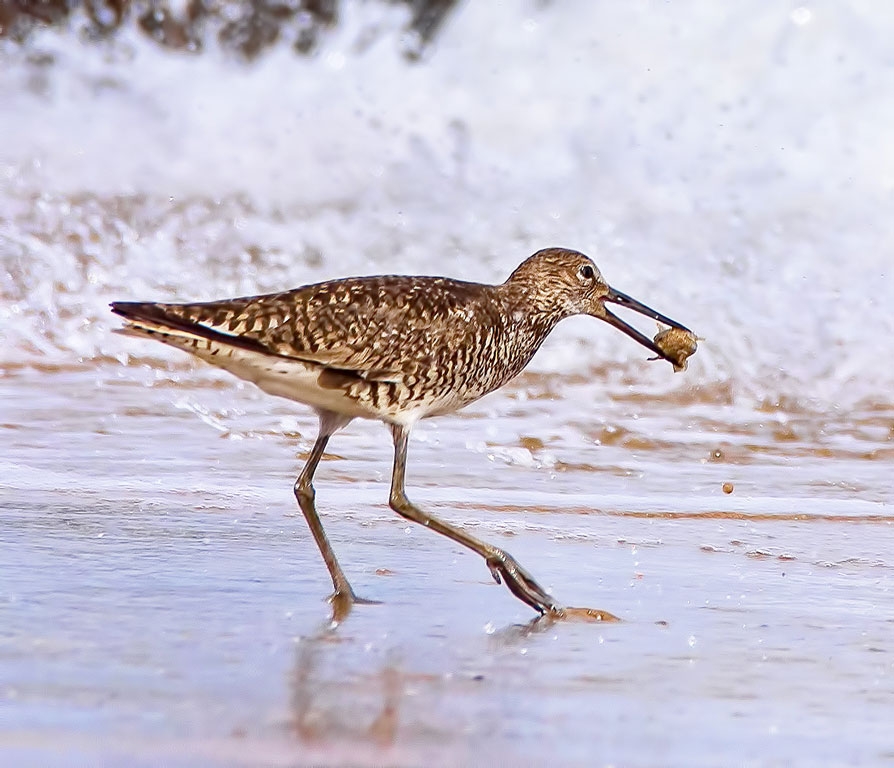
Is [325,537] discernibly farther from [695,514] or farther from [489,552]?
[695,514]

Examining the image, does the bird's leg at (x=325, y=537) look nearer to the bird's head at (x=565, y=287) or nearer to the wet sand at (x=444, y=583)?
the wet sand at (x=444, y=583)

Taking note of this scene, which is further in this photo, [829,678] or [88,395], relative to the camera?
[88,395]

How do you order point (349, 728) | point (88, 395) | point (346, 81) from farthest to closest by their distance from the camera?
point (346, 81) → point (88, 395) → point (349, 728)

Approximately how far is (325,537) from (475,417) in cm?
247

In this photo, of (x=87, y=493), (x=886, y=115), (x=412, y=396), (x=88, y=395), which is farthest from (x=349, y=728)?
(x=886, y=115)

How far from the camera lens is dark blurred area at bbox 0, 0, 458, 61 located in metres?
12.2

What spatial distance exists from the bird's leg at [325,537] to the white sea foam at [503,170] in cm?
316

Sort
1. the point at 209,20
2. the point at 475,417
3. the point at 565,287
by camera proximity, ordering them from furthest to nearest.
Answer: the point at 209,20
the point at 475,417
the point at 565,287

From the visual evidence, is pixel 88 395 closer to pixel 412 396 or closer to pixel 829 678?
pixel 412 396

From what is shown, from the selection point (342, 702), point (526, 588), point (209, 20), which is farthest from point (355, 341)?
point (209, 20)

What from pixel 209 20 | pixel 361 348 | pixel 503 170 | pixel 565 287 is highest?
pixel 209 20

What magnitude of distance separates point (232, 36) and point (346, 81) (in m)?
1.00

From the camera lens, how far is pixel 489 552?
4.39 m

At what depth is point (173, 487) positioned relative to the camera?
18.8 feet
